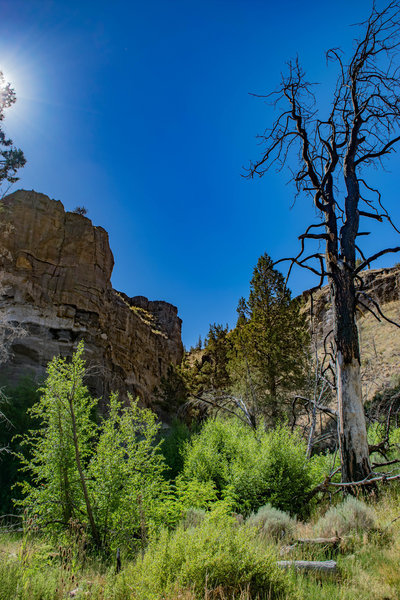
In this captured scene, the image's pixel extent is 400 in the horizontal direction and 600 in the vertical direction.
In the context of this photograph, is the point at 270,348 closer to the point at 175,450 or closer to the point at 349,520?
the point at 175,450

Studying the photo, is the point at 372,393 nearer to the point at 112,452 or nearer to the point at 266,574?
the point at 112,452

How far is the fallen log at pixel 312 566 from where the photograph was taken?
370 cm

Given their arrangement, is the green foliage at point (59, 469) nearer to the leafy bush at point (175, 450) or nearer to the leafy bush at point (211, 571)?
the leafy bush at point (211, 571)

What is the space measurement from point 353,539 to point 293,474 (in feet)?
13.4

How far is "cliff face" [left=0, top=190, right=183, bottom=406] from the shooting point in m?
26.9

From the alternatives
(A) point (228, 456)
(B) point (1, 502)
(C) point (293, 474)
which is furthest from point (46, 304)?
(C) point (293, 474)

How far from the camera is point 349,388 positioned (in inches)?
245

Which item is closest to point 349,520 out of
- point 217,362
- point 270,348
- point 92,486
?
point 92,486

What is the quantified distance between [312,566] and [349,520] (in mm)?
1466

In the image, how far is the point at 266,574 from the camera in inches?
136

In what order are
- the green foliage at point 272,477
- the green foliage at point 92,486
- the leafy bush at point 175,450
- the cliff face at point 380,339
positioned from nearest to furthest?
the green foliage at point 92,486, the green foliage at point 272,477, the cliff face at point 380,339, the leafy bush at point 175,450

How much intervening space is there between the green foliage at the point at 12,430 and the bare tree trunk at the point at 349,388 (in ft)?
32.0

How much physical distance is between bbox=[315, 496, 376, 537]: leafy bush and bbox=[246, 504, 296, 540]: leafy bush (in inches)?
21.1

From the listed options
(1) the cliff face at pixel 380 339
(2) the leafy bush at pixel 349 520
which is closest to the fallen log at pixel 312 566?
(2) the leafy bush at pixel 349 520
